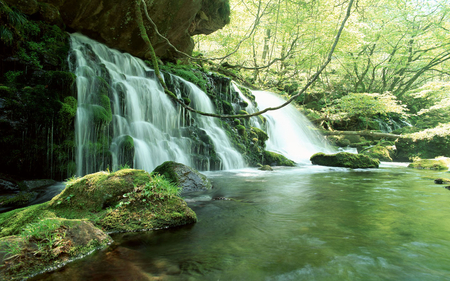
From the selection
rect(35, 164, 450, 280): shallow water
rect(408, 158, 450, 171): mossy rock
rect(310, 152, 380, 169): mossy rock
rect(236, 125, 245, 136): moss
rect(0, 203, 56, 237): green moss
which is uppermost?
rect(236, 125, 245, 136): moss

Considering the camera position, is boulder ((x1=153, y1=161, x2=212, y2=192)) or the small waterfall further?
the small waterfall

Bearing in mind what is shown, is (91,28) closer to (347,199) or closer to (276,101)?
(347,199)

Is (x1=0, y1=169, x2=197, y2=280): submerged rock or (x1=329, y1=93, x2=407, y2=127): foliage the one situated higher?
(x1=329, y1=93, x2=407, y2=127): foliage

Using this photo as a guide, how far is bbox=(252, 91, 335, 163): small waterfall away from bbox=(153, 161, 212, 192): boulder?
992cm

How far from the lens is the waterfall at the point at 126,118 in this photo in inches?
274

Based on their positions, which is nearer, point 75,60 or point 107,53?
point 75,60

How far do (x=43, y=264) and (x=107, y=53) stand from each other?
9.52 m

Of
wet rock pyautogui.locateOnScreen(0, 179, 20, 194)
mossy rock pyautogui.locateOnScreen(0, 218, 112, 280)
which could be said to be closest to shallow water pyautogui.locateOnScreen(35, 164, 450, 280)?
mossy rock pyautogui.locateOnScreen(0, 218, 112, 280)

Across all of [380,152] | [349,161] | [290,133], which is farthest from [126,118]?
[380,152]

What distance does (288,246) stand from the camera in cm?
307

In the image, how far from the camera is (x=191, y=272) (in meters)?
2.44

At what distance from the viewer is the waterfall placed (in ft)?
22.8

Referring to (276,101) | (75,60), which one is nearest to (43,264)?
(75,60)

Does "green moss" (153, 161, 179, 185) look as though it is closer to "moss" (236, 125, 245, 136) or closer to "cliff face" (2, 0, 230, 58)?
"cliff face" (2, 0, 230, 58)
